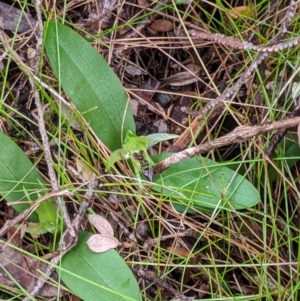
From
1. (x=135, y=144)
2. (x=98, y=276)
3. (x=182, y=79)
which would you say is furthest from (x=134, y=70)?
(x=98, y=276)

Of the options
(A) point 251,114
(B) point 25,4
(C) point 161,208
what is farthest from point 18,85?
(A) point 251,114

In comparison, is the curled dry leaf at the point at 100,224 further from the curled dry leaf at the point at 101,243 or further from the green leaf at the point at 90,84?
the green leaf at the point at 90,84

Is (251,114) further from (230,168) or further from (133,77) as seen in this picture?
(133,77)

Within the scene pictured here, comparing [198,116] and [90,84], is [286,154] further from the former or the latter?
[90,84]

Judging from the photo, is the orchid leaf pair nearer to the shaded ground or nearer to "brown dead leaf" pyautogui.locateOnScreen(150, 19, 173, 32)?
the shaded ground

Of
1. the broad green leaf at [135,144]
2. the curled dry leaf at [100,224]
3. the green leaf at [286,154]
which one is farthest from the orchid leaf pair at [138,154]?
the green leaf at [286,154]

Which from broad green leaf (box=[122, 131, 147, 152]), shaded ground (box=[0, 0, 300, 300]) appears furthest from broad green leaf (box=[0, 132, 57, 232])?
broad green leaf (box=[122, 131, 147, 152])
